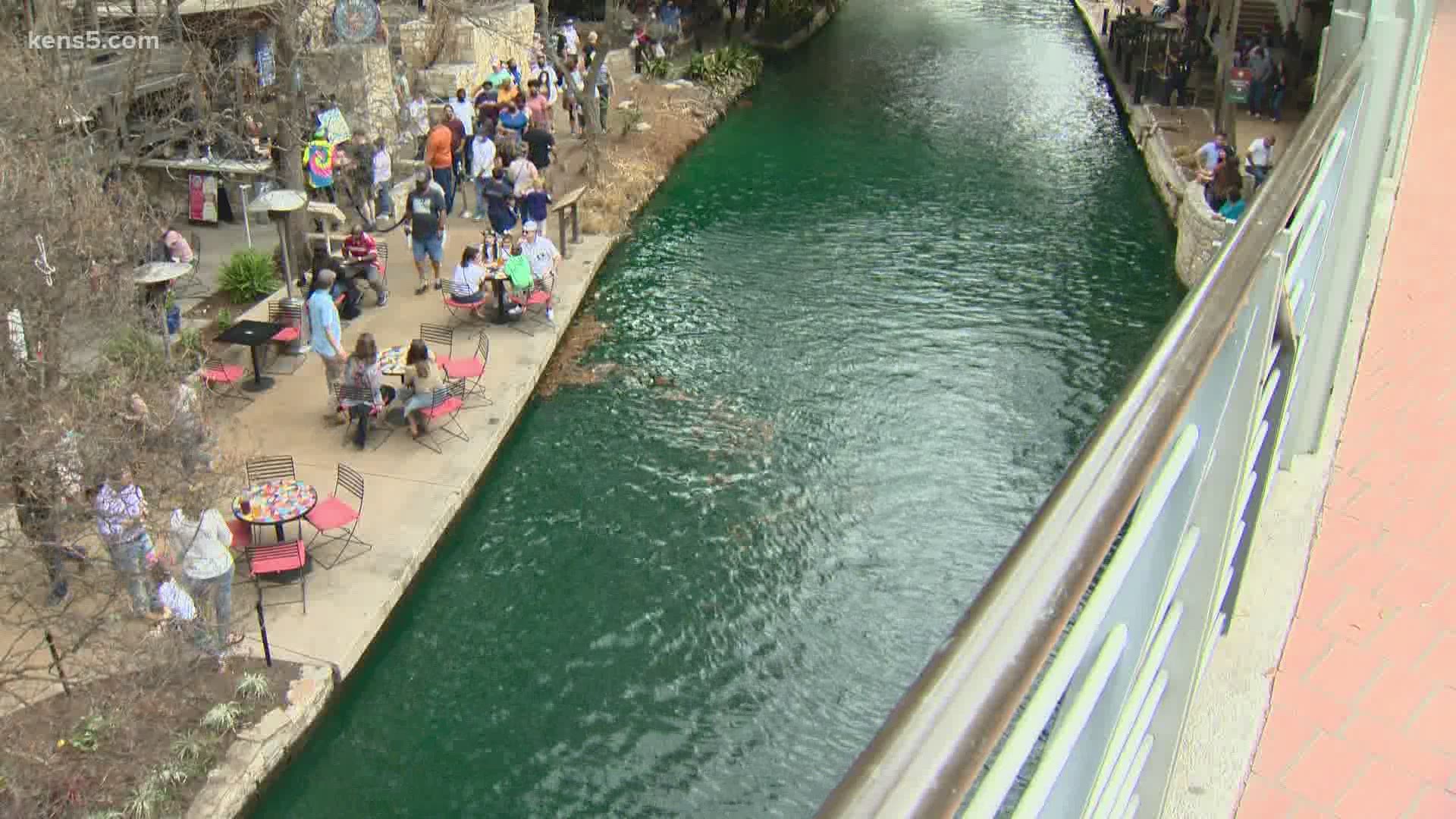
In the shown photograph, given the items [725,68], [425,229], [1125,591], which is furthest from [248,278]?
[725,68]

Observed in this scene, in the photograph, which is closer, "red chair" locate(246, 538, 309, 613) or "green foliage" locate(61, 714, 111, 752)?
"green foliage" locate(61, 714, 111, 752)

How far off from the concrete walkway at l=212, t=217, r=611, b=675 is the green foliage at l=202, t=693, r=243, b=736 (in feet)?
2.76

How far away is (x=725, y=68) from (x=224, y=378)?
20.1 m

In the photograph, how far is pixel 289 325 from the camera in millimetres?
15773

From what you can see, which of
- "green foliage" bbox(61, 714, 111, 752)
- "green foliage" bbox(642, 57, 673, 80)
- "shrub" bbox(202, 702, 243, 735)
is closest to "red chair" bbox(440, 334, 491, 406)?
"shrub" bbox(202, 702, 243, 735)

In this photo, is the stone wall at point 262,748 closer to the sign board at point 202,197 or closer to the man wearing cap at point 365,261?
the man wearing cap at point 365,261

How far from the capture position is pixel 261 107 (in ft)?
65.1

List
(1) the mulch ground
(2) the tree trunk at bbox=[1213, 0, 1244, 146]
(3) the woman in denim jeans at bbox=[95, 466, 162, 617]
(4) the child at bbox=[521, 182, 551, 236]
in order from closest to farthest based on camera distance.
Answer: (1) the mulch ground
(3) the woman in denim jeans at bbox=[95, 466, 162, 617]
(4) the child at bbox=[521, 182, 551, 236]
(2) the tree trunk at bbox=[1213, 0, 1244, 146]

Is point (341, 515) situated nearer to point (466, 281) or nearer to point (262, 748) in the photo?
point (262, 748)

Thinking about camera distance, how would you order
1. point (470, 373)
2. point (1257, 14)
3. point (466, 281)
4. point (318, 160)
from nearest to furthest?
1. point (470, 373)
2. point (466, 281)
3. point (318, 160)
4. point (1257, 14)

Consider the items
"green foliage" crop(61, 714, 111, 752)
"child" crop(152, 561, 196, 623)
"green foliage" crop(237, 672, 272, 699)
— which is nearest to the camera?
"green foliage" crop(61, 714, 111, 752)

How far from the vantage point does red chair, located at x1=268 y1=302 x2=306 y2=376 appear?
15602 millimetres

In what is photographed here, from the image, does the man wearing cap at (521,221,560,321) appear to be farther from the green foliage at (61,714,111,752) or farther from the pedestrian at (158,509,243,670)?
the green foliage at (61,714,111,752)

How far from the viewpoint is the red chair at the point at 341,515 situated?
1187 cm
